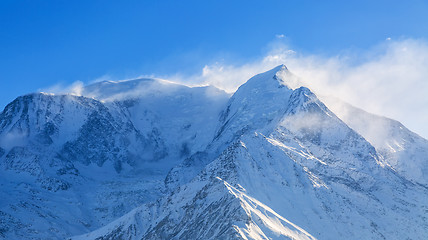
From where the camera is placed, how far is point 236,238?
18188cm

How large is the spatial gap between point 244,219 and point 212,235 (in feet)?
Answer: 36.6

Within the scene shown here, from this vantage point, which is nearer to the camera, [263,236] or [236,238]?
[236,238]

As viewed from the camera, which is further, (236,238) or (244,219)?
(244,219)

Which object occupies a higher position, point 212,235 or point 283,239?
point 212,235

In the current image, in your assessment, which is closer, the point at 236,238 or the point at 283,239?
the point at 236,238

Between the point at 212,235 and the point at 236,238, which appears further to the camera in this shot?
the point at 212,235

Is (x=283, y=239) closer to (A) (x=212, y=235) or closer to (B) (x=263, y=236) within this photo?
(B) (x=263, y=236)

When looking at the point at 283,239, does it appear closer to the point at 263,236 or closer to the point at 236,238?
the point at 263,236

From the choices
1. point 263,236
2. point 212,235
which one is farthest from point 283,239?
point 212,235

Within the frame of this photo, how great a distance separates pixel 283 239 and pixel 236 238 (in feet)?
78.5

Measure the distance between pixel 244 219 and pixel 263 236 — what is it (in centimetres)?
780

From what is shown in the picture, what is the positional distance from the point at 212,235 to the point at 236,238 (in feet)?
56.7

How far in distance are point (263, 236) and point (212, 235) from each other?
52.2 ft

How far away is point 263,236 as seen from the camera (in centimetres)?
19400
